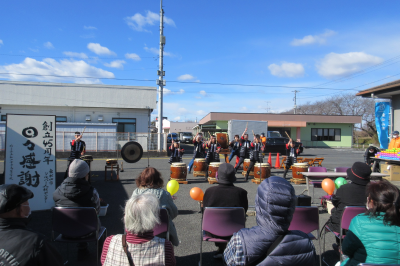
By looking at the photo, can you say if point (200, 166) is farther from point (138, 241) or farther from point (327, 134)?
point (327, 134)

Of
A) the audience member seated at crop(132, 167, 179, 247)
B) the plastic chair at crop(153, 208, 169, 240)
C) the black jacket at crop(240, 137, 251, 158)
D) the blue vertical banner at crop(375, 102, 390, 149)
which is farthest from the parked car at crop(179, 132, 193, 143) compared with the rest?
the plastic chair at crop(153, 208, 169, 240)

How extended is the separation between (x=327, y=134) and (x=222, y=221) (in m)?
38.4

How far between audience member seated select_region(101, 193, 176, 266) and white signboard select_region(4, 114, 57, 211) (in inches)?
198

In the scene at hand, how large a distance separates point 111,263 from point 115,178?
907cm

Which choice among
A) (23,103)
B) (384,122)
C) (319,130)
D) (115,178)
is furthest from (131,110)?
(319,130)

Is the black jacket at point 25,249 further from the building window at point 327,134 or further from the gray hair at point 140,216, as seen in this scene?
the building window at point 327,134

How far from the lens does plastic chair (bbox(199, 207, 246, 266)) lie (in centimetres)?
364

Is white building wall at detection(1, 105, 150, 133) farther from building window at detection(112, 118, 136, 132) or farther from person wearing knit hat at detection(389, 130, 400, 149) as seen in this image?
person wearing knit hat at detection(389, 130, 400, 149)

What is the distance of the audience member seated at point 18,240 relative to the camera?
1719 mm

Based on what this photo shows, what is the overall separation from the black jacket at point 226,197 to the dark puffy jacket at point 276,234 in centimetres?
208

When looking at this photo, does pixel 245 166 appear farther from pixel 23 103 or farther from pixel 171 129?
pixel 171 129

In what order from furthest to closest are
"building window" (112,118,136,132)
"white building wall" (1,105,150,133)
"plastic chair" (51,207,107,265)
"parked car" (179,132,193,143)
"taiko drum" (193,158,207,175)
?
"parked car" (179,132,193,143)
"building window" (112,118,136,132)
"white building wall" (1,105,150,133)
"taiko drum" (193,158,207,175)
"plastic chair" (51,207,107,265)

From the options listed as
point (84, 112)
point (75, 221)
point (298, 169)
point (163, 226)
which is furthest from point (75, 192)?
point (84, 112)

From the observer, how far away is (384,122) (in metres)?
13.7
